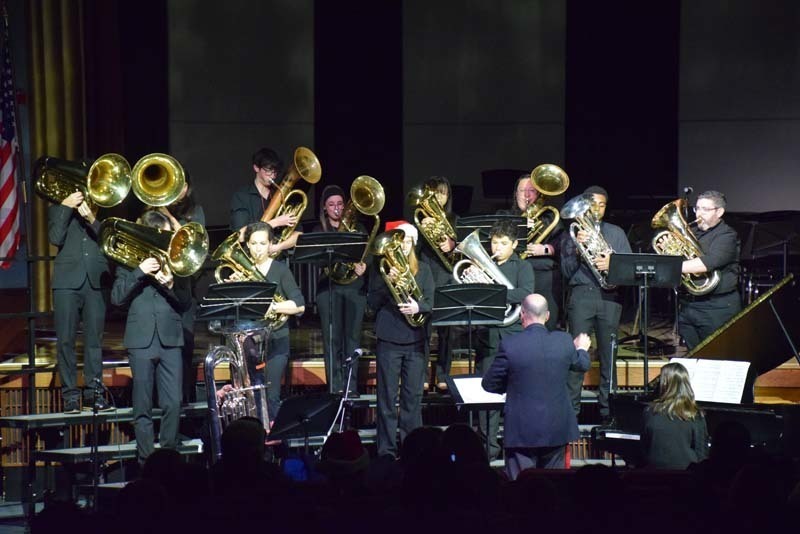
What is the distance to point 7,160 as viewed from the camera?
10.6m

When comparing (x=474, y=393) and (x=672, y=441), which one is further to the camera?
(x=474, y=393)

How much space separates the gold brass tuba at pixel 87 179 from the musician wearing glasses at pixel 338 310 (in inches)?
73.1

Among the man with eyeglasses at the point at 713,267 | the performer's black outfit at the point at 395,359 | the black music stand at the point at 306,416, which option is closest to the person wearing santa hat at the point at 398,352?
the performer's black outfit at the point at 395,359

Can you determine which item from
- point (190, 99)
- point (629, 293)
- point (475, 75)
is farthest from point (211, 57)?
point (629, 293)

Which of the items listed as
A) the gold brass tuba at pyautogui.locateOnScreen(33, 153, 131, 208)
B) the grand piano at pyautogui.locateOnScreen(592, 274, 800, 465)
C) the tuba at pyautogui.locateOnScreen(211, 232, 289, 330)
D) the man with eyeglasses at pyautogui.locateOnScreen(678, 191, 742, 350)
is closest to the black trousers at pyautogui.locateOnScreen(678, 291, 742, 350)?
the man with eyeglasses at pyautogui.locateOnScreen(678, 191, 742, 350)

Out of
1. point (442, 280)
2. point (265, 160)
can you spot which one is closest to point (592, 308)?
point (442, 280)

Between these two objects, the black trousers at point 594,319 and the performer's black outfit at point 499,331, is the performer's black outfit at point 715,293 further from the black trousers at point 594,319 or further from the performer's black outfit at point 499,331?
the performer's black outfit at point 499,331

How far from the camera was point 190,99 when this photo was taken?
1490 cm

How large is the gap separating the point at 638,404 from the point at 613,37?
7477 millimetres

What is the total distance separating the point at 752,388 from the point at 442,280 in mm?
2868

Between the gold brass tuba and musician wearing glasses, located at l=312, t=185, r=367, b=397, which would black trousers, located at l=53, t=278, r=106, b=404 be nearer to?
the gold brass tuba

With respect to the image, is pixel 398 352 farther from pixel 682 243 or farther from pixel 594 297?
pixel 682 243

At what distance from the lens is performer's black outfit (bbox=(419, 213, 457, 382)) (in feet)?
34.1

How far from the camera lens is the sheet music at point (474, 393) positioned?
28.7ft
